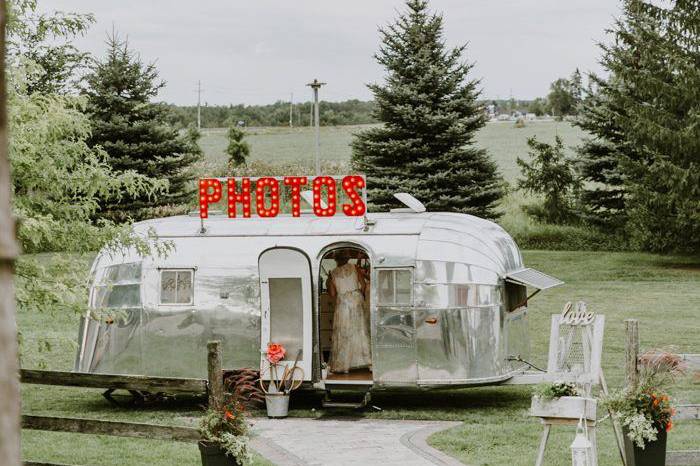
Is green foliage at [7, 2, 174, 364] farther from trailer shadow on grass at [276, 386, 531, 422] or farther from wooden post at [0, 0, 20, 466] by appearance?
wooden post at [0, 0, 20, 466]

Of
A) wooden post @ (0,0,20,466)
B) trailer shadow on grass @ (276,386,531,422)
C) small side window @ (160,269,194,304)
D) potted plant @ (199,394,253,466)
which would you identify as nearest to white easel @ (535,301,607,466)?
potted plant @ (199,394,253,466)

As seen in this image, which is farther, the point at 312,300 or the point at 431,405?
the point at 431,405

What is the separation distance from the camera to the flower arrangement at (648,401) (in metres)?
8.65

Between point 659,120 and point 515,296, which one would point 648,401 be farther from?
point 659,120

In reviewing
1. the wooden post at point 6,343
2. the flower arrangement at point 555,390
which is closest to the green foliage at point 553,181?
the flower arrangement at point 555,390

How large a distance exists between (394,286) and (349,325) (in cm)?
110

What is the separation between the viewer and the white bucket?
14055mm

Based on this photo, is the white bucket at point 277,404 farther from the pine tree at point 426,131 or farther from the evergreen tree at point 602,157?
the evergreen tree at point 602,157

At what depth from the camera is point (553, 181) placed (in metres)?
38.2

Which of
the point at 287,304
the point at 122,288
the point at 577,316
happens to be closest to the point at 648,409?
the point at 577,316

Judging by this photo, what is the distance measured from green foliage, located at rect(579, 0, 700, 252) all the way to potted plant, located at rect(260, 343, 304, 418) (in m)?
19.1

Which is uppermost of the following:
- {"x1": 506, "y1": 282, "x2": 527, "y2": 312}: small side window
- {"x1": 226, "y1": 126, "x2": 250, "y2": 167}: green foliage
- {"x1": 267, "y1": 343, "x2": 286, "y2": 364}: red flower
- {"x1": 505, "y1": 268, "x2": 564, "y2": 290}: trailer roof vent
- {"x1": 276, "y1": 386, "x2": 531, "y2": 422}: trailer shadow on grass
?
{"x1": 226, "y1": 126, "x2": 250, "y2": 167}: green foliage

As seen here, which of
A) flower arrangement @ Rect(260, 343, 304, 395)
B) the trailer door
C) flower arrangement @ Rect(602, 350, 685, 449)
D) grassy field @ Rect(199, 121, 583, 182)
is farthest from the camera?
grassy field @ Rect(199, 121, 583, 182)

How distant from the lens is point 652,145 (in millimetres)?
31312
